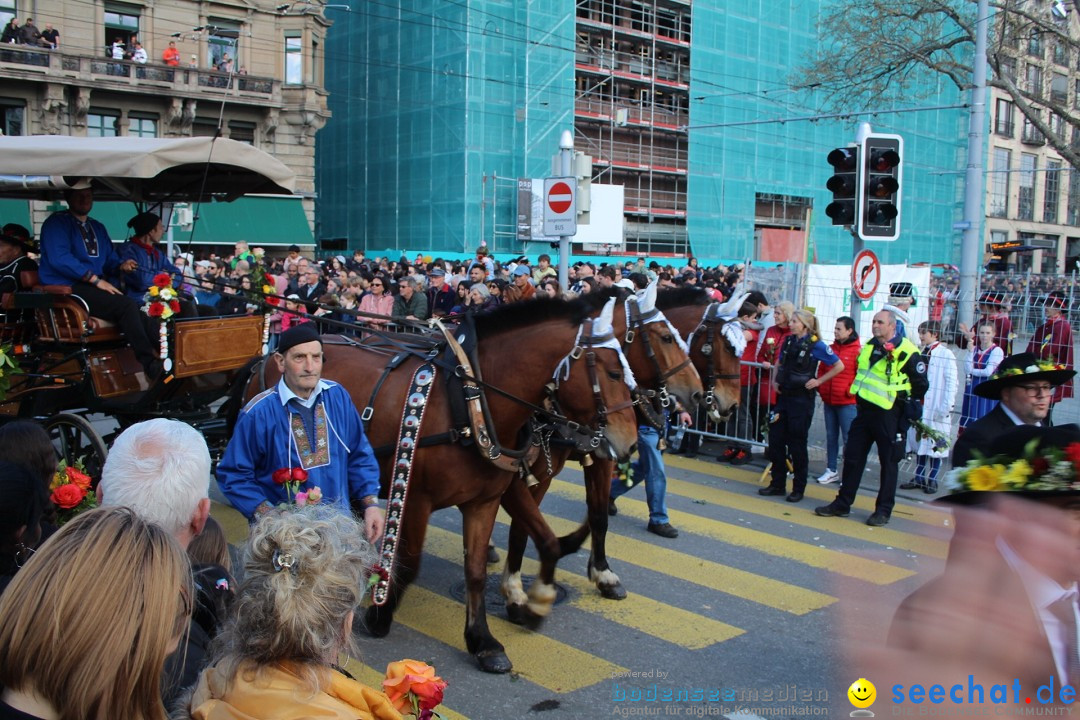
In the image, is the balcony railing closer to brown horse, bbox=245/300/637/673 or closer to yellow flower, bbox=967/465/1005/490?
brown horse, bbox=245/300/637/673

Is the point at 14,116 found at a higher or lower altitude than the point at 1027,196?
lower

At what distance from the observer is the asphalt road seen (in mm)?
4805

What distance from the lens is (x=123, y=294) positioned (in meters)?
7.32

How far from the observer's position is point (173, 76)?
34531 mm

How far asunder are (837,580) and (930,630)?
2.83ft

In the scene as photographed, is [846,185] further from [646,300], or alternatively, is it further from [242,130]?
[242,130]

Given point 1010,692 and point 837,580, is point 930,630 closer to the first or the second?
point 1010,692

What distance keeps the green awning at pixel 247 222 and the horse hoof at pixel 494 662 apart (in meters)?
30.2

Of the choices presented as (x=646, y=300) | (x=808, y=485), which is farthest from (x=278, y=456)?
(x=808, y=485)

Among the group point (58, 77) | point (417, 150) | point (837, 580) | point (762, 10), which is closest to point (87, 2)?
point (58, 77)

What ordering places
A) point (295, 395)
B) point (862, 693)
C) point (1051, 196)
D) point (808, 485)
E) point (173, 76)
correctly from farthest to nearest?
point (1051, 196) → point (173, 76) → point (808, 485) → point (295, 395) → point (862, 693)

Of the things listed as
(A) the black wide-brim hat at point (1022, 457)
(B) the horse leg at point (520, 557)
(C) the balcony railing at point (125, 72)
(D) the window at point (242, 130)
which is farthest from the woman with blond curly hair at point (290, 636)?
(D) the window at point (242, 130)

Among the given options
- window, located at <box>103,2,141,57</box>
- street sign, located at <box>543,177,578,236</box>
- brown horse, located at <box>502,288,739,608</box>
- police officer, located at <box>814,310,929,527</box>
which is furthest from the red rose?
window, located at <box>103,2,141,57</box>

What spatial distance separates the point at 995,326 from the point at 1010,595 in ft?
39.4
